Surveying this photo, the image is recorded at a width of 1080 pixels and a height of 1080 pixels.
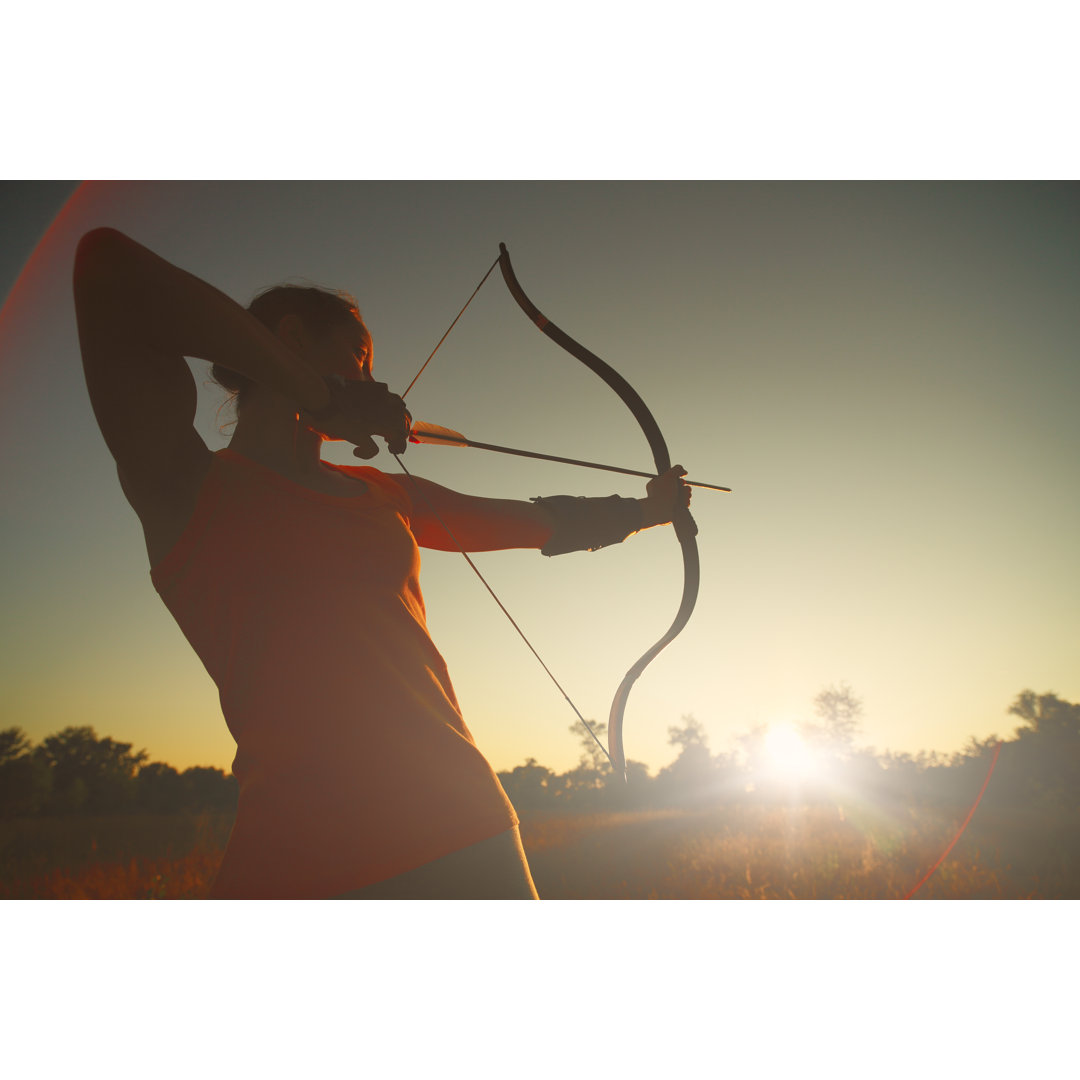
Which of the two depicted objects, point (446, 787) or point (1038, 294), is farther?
point (1038, 294)

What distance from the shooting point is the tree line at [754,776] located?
199 centimetres

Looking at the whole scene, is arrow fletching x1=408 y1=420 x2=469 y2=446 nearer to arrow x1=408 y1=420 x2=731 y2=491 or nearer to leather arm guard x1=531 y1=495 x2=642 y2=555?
arrow x1=408 y1=420 x2=731 y2=491

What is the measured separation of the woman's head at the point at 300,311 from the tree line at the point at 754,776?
1486mm

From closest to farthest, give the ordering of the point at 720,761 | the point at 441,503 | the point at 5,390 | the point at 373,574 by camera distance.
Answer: the point at 373,574 → the point at 441,503 → the point at 5,390 → the point at 720,761

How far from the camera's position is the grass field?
1773 millimetres

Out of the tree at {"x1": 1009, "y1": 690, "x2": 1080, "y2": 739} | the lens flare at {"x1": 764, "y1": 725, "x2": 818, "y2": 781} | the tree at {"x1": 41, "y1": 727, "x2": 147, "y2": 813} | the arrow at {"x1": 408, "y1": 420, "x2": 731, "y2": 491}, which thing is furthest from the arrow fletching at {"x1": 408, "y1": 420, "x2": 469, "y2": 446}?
the tree at {"x1": 1009, "y1": 690, "x2": 1080, "y2": 739}

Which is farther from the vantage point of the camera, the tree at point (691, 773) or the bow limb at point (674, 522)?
the tree at point (691, 773)

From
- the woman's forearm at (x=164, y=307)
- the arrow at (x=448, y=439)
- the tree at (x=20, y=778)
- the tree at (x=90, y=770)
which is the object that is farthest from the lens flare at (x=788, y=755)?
the tree at (x=20, y=778)

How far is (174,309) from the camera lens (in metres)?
0.66

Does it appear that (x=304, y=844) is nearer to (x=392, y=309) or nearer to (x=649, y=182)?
(x=392, y=309)

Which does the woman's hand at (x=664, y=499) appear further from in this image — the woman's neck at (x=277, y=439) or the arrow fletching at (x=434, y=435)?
the woman's neck at (x=277, y=439)

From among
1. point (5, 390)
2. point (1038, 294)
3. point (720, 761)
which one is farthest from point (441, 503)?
point (1038, 294)

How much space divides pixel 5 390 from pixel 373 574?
2.13m

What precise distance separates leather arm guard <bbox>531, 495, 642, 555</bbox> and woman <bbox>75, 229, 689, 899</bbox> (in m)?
0.43
